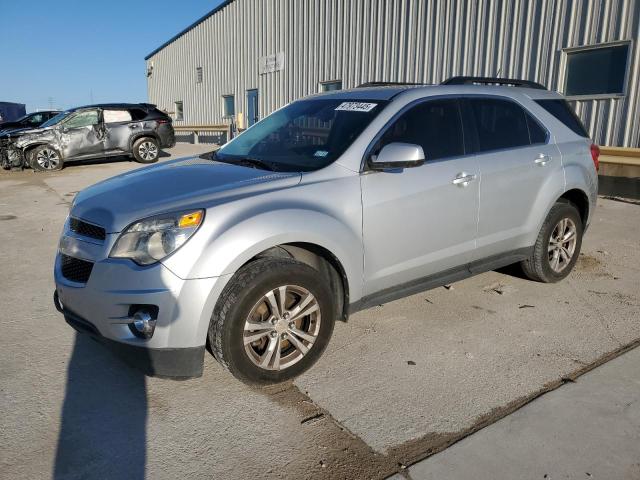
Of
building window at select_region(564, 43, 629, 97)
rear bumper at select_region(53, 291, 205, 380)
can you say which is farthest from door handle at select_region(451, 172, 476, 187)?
building window at select_region(564, 43, 629, 97)

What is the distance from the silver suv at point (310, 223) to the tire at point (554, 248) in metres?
0.02

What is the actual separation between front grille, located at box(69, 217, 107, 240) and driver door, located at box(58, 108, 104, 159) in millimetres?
11571

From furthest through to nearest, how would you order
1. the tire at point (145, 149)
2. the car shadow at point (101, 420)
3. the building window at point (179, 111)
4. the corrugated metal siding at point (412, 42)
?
the building window at point (179, 111) → the tire at point (145, 149) → the corrugated metal siding at point (412, 42) → the car shadow at point (101, 420)

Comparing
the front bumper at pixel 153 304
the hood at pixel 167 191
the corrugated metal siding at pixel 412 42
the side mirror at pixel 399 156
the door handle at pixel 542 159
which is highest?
the corrugated metal siding at pixel 412 42

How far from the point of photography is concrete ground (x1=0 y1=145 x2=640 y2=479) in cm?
234

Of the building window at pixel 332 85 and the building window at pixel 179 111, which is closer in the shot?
the building window at pixel 332 85

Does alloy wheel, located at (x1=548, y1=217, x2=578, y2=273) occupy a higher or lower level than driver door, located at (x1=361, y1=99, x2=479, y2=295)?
lower

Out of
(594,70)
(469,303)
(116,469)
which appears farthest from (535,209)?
(594,70)

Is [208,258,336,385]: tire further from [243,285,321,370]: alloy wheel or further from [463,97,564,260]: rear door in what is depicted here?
[463,97,564,260]: rear door

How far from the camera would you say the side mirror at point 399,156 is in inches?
120

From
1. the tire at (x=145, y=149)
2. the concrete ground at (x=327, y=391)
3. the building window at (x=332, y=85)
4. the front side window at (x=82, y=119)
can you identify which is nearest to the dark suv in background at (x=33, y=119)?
the front side window at (x=82, y=119)

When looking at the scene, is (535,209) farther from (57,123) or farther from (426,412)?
(57,123)

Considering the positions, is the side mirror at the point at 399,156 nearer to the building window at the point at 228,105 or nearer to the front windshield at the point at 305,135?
the front windshield at the point at 305,135

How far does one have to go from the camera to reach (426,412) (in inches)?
105
